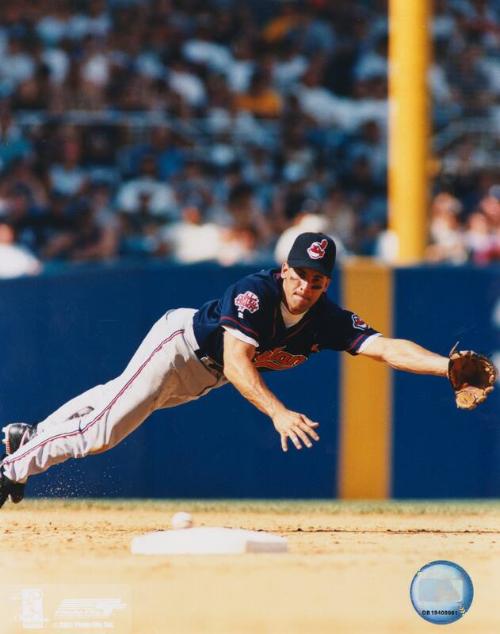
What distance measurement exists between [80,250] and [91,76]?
1988 millimetres

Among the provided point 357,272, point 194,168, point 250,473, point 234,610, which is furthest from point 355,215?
point 234,610

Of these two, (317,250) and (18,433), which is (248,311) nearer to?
(317,250)

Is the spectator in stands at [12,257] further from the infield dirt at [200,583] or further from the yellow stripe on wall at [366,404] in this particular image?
the infield dirt at [200,583]

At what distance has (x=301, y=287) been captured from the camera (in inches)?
174

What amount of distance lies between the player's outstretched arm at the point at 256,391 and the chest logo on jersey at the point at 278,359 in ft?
0.46

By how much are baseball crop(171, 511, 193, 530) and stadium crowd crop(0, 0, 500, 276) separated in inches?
104

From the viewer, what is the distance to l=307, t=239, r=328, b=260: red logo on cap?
426cm

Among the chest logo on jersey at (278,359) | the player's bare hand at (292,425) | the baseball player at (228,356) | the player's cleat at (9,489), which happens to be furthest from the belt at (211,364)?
the player's cleat at (9,489)

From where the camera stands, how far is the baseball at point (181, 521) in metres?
4.30

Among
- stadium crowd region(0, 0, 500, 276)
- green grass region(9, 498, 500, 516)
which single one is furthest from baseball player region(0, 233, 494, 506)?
stadium crowd region(0, 0, 500, 276)

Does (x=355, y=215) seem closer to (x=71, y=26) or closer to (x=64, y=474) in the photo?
(x=71, y=26)

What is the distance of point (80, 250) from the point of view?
791 centimetres

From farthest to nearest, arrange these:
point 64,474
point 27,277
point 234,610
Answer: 1. point 27,277
2. point 64,474
3. point 234,610

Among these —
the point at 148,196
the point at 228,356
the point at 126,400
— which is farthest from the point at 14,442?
the point at 148,196
